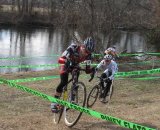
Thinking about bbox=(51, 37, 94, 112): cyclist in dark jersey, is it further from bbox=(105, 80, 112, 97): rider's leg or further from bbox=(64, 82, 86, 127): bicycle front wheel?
bbox=(105, 80, 112, 97): rider's leg

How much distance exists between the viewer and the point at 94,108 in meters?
9.49

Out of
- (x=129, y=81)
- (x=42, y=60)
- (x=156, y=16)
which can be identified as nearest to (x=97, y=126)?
(x=129, y=81)

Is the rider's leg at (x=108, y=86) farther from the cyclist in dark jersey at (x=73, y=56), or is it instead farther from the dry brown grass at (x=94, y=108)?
the cyclist in dark jersey at (x=73, y=56)

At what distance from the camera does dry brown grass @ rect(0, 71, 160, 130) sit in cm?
782

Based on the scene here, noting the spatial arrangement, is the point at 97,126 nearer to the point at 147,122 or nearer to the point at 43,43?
the point at 147,122

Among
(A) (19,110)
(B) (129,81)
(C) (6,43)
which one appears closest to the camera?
(A) (19,110)

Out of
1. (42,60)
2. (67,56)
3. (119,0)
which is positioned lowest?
(42,60)

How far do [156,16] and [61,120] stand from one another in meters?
26.7

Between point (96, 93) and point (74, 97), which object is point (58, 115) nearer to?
point (74, 97)

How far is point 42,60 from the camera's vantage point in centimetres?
2722

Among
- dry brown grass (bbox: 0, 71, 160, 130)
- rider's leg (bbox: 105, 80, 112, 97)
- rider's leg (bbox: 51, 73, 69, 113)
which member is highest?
rider's leg (bbox: 51, 73, 69, 113)

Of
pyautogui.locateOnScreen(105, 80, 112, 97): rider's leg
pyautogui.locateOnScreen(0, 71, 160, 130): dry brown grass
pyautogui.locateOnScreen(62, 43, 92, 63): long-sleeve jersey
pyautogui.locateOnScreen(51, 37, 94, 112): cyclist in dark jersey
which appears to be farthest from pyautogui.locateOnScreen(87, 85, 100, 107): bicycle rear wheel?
pyautogui.locateOnScreen(62, 43, 92, 63): long-sleeve jersey

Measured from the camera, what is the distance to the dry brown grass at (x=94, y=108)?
7823mm

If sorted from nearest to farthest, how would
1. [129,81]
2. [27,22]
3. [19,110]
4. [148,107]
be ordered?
[19,110] < [148,107] < [129,81] < [27,22]
